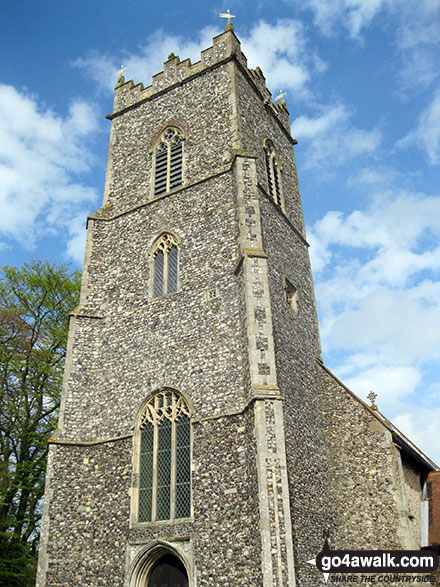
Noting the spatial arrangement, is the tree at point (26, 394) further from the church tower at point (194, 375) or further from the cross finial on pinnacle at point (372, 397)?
the cross finial on pinnacle at point (372, 397)

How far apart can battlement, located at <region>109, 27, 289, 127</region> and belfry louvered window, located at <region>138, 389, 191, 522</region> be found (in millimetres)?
11221

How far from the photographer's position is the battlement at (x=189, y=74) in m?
17.2

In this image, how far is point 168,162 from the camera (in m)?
16.2

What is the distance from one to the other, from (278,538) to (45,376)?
11007mm

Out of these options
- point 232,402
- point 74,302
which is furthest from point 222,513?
point 74,302

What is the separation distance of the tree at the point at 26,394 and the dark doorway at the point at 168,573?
534cm

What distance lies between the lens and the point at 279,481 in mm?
9695

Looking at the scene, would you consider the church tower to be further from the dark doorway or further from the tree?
the tree

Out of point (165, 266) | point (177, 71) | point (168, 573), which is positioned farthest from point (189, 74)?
point (168, 573)

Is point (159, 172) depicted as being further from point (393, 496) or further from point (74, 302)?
point (393, 496)

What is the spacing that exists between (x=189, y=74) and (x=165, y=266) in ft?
24.8

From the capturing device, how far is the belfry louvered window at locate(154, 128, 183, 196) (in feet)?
52.0

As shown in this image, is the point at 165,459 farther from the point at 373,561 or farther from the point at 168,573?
the point at 373,561

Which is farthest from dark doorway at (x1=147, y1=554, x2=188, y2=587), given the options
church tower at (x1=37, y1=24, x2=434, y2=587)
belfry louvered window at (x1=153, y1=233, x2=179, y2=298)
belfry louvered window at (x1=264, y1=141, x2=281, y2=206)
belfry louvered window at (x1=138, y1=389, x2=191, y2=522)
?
belfry louvered window at (x1=264, y1=141, x2=281, y2=206)
